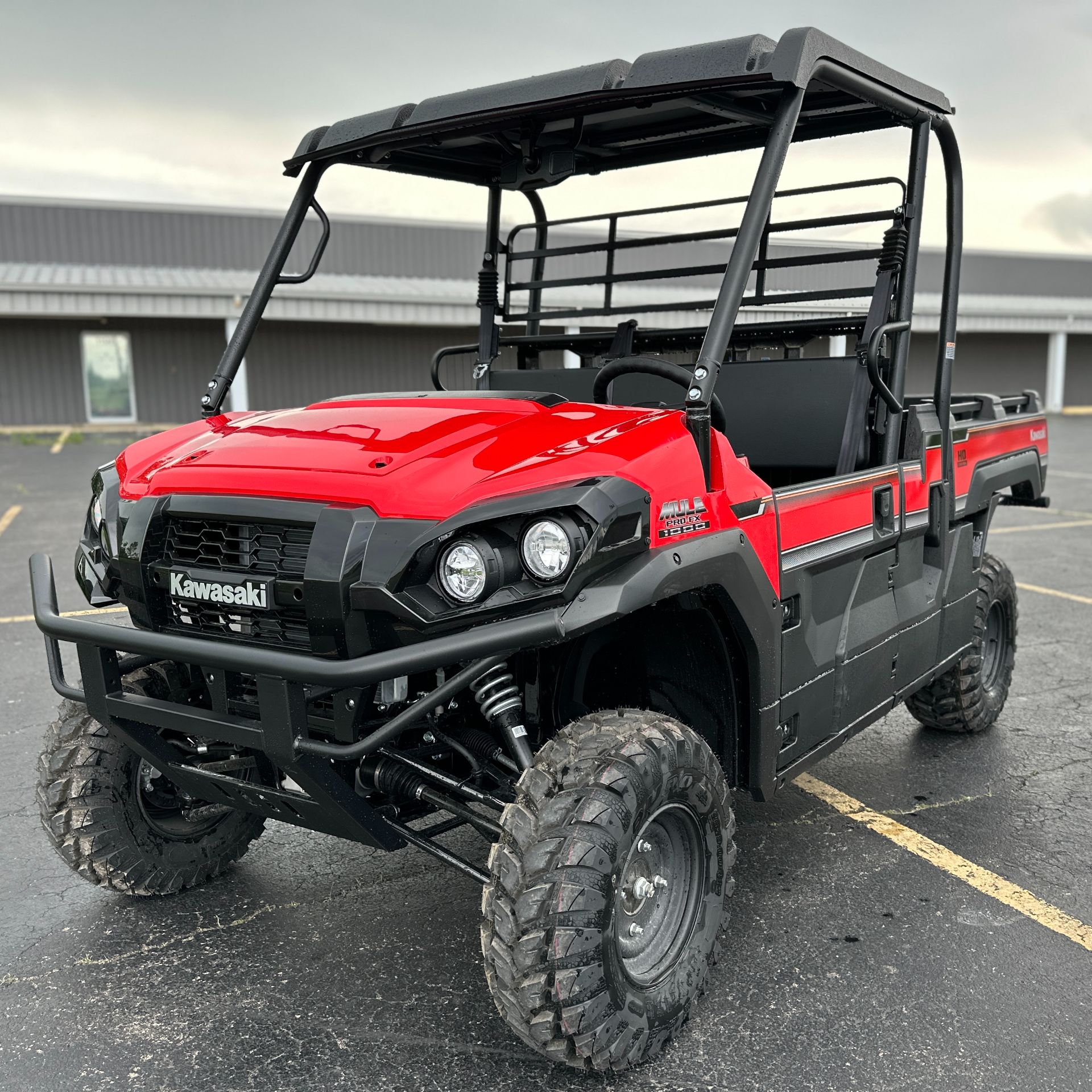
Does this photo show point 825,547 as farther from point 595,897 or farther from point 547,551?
point 595,897

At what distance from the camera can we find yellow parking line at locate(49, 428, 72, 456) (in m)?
18.7

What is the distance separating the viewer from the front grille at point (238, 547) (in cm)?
238

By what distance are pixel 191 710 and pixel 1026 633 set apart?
537cm

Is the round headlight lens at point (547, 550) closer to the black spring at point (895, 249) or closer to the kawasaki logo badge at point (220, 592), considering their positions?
the kawasaki logo badge at point (220, 592)

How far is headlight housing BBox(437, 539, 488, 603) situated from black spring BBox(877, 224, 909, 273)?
202cm

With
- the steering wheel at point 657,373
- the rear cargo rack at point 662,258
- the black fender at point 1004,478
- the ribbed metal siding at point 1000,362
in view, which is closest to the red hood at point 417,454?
the steering wheel at point 657,373

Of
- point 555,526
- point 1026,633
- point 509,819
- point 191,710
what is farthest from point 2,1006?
point 1026,633

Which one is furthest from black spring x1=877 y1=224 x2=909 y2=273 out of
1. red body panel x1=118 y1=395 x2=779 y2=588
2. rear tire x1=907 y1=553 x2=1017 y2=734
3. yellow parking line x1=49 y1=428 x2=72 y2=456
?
yellow parking line x1=49 y1=428 x2=72 y2=456

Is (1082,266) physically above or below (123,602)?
above

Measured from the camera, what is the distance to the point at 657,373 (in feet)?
9.53

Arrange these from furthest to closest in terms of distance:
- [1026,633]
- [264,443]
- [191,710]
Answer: [1026,633] → [264,443] → [191,710]

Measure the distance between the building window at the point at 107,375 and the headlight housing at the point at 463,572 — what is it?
76.2 ft

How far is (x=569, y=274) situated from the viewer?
196 inches

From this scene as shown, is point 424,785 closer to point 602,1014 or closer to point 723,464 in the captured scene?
point 602,1014
